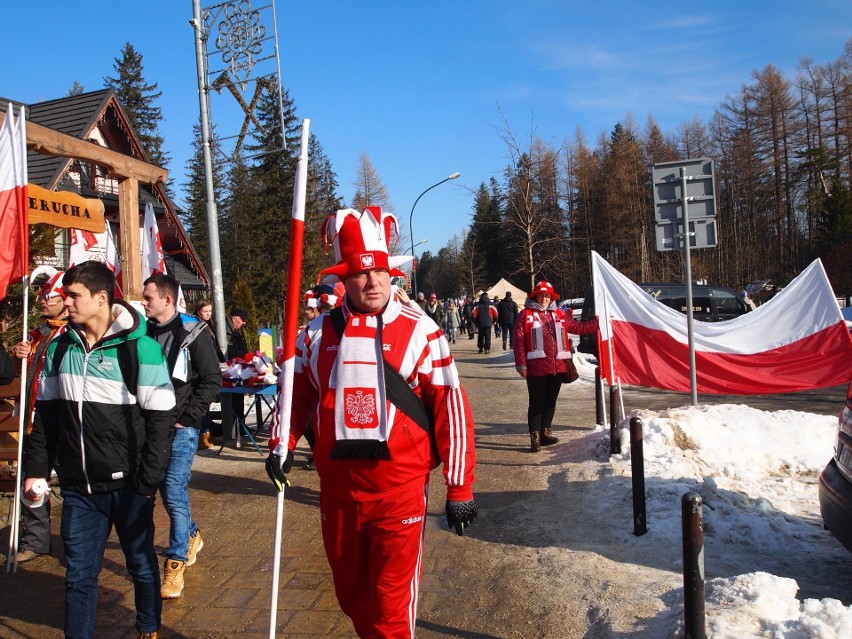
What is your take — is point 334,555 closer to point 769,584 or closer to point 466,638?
point 466,638

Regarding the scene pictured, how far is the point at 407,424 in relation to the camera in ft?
9.50

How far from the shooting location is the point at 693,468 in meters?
6.36

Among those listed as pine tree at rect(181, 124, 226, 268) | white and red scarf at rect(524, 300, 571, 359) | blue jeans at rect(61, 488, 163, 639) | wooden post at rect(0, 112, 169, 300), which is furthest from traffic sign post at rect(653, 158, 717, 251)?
pine tree at rect(181, 124, 226, 268)

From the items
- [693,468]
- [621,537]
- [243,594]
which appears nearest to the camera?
[243,594]

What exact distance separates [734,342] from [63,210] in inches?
315

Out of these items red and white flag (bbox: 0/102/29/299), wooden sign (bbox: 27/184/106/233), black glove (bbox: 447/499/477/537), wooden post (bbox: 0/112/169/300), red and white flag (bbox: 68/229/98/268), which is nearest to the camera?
black glove (bbox: 447/499/477/537)

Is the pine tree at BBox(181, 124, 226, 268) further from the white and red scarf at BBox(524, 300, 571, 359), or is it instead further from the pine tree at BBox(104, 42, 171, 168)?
the white and red scarf at BBox(524, 300, 571, 359)

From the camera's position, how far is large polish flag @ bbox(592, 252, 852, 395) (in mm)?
8602

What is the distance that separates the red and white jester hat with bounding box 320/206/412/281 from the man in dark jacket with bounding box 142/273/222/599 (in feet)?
6.04

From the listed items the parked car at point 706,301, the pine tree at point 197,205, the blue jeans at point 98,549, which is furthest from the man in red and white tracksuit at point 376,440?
the pine tree at point 197,205

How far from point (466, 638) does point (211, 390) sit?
2.27 meters

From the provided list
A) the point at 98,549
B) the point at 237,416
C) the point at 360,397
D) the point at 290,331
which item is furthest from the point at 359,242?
the point at 237,416

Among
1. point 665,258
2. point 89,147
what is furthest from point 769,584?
point 665,258

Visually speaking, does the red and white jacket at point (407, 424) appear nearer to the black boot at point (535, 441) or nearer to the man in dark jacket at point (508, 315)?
the black boot at point (535, 441)
